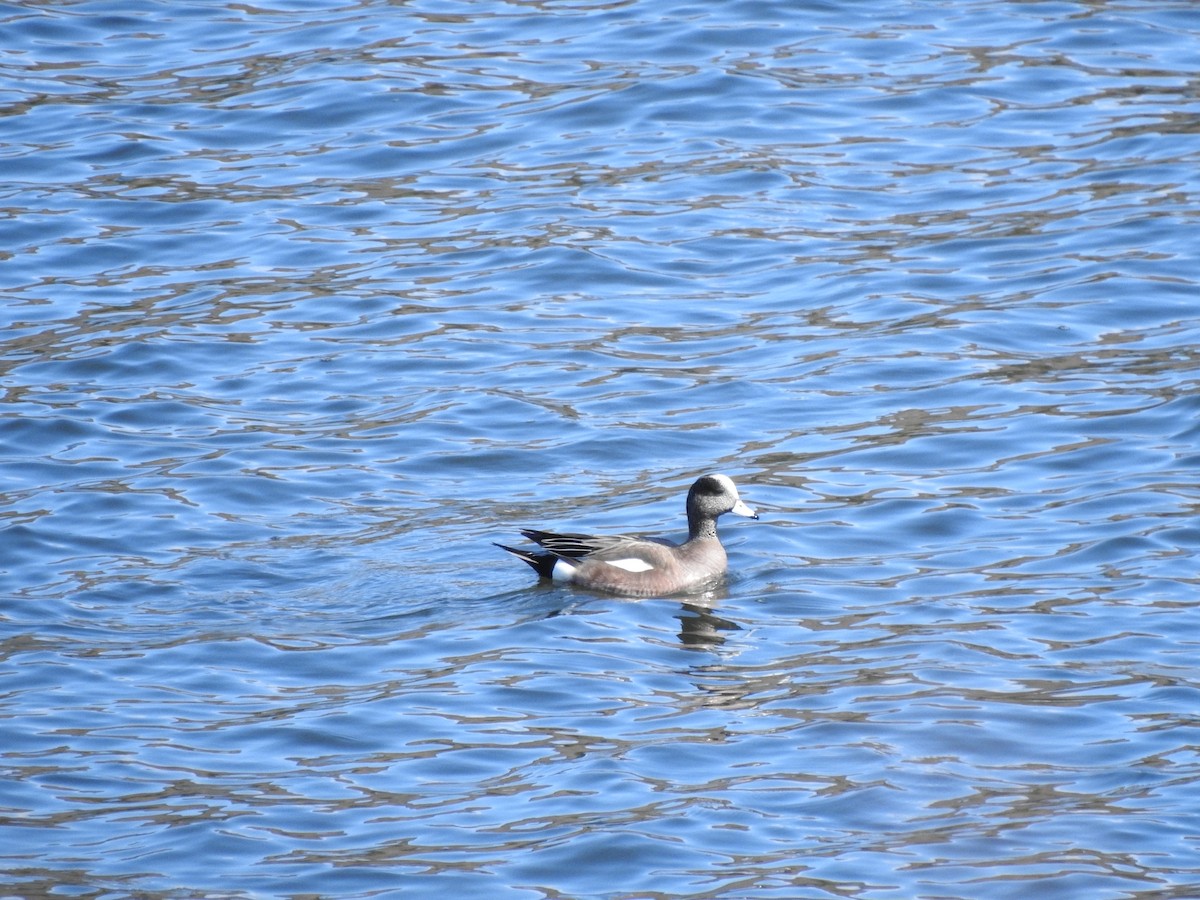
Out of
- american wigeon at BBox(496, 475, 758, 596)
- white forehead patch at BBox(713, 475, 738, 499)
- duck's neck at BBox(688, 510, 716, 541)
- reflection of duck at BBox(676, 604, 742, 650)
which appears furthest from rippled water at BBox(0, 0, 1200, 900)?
white forehead patch at BBox(713, 475, 738, 499)

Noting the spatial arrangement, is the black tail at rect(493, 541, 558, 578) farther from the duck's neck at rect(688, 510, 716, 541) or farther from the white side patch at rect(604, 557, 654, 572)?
the duck's neck at rect(688, 510, 716, 541)

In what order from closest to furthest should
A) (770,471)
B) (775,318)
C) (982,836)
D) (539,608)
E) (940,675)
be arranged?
(982,836)
(940,675)
(539,608)
(770,471)
(775,318)

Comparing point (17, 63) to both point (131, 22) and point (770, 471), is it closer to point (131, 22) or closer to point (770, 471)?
point (131, 22)

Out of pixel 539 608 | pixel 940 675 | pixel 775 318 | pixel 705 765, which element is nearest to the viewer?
pixel 705 765

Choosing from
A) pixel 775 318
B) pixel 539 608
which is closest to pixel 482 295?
Result: pixel 775 318

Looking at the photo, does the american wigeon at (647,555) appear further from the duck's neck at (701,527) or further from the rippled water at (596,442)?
the rippled water at (596,442)

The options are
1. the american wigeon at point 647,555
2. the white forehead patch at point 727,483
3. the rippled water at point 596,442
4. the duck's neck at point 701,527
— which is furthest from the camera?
the duck's neck at point 701,527

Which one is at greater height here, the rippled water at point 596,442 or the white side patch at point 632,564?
the rippled water at point 596,442

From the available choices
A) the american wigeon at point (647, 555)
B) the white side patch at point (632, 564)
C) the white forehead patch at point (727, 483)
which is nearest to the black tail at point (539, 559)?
the american wigeon at point (647, 555)

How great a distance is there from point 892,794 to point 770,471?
449cm

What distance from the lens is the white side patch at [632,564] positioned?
34.7 feet

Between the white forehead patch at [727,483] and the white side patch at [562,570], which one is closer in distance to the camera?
the white side patch at [562,570]

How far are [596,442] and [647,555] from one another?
180 cm

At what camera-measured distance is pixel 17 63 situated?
19438 millimetres
